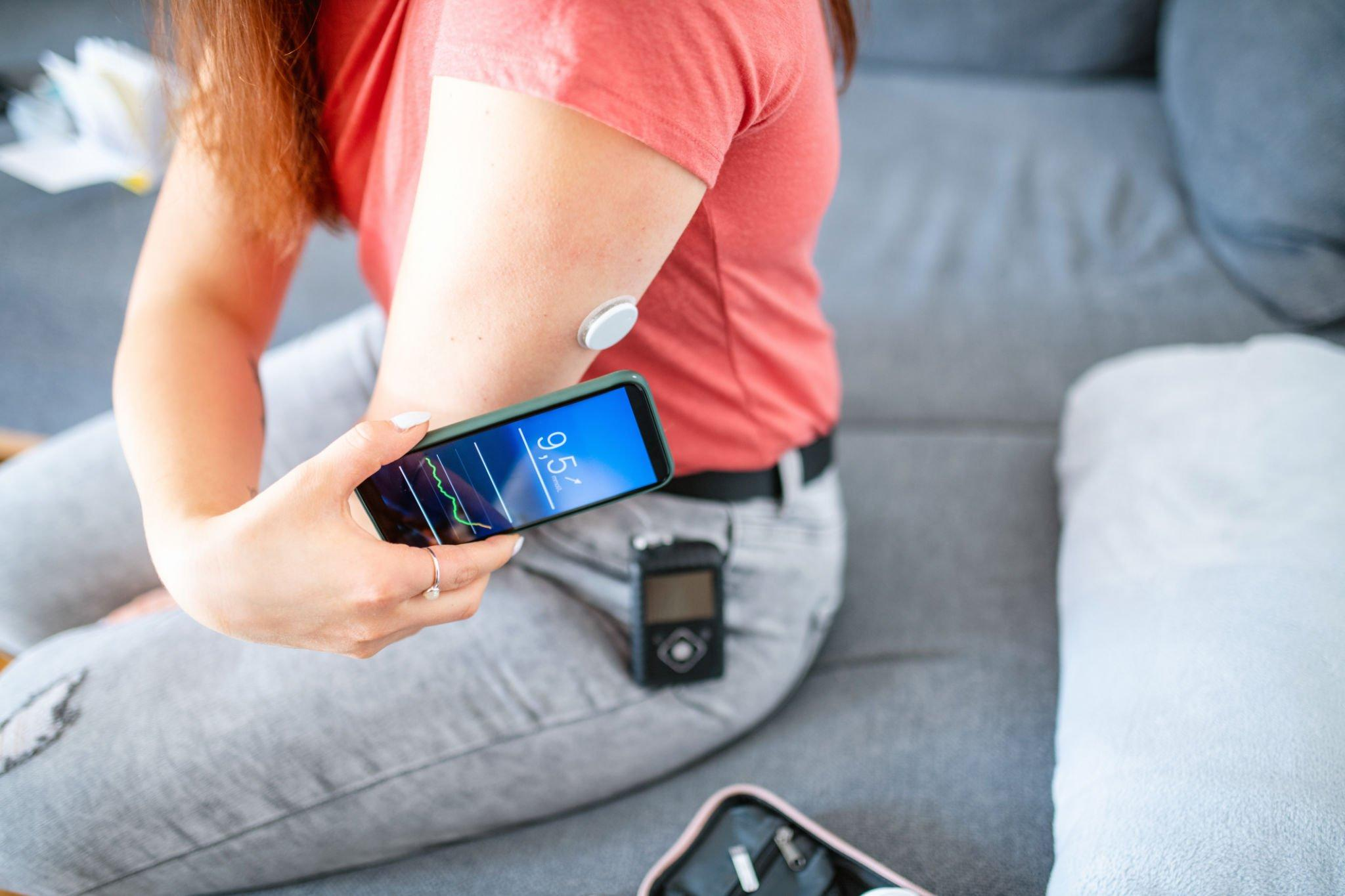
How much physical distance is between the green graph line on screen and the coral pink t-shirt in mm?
129

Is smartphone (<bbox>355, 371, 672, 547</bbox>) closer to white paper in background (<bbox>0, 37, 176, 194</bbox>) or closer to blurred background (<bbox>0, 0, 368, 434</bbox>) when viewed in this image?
blurred background (<bbox>0, 0, 368, 434</bbox>)

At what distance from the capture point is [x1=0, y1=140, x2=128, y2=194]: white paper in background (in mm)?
1266

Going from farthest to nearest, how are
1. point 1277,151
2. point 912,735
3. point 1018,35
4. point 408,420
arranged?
1. point 1018,35
2. point 1277,151
3. point 912,735
4. point 408,420

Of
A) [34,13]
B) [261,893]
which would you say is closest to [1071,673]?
[261,893]

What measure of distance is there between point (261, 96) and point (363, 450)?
252mm

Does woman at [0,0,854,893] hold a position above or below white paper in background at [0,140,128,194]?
below

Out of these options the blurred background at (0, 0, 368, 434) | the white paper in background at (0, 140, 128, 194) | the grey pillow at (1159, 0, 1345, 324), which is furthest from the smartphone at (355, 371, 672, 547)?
the white paper in background at (0, 140, 128, 194)

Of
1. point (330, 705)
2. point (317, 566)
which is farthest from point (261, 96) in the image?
point (330, 705)

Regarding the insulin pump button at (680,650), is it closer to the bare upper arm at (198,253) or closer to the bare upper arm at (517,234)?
the bare upper arm at (517,234)

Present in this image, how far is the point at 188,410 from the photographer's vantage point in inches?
23.2

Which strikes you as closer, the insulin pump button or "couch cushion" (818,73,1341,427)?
the insulin pump button

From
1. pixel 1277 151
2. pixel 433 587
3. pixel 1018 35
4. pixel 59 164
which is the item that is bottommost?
pixel 1277 151

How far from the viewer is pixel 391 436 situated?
1.49 feet

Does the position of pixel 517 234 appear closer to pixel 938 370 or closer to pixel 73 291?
pixel 938 370
